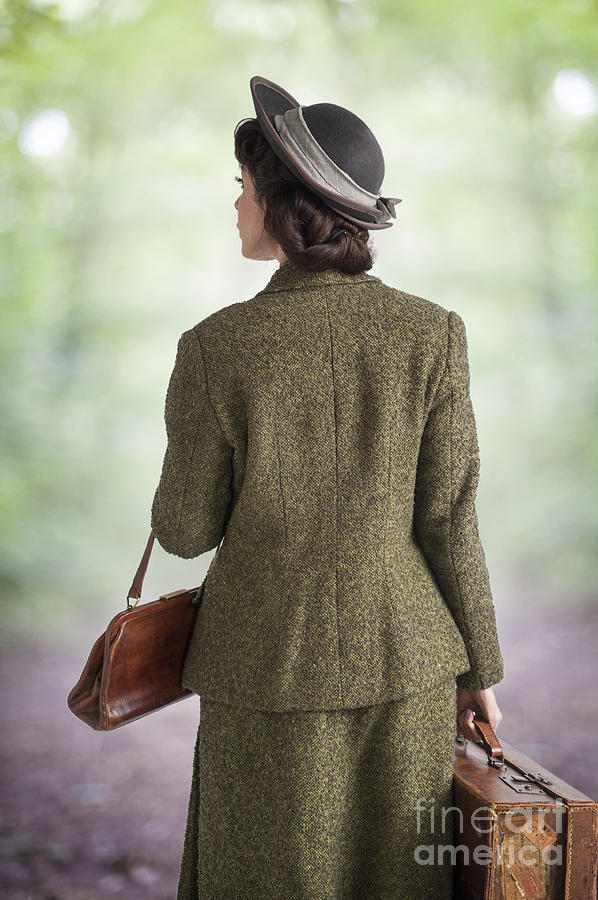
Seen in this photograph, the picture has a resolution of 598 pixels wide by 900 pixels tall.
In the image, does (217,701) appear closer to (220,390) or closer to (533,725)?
(220,390)

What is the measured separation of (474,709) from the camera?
1397mm

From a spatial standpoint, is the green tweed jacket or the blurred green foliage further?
the blurred green foliage

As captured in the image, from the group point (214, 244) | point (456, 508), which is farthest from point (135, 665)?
point (214, 244)

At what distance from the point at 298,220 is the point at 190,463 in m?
0.36

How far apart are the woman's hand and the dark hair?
0.68 metres

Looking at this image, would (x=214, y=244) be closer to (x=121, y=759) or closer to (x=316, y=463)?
(x=121, y=759)

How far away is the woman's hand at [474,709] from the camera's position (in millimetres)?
1362

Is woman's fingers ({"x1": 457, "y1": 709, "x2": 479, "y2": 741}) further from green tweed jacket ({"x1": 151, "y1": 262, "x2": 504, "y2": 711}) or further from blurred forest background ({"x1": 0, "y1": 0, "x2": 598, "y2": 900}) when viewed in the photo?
blurred forest background ({"x1": 0, "y1": 0, "x2": 598, "y2": 900})

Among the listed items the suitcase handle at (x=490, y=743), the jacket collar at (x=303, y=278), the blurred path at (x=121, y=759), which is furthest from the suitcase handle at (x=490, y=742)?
the blurred path at (x=121, y=759)

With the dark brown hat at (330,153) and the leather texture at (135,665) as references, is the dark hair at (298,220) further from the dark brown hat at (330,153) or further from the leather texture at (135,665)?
the leather texture at (135,665)

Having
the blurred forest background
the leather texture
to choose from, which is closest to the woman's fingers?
the leather texture

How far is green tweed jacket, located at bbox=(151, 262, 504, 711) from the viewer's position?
1161 mm

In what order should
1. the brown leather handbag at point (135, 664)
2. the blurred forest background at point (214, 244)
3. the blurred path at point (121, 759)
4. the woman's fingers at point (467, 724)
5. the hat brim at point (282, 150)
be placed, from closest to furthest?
the hat brim at point (282, 150) < the brown leather handbag at point (135, 664) < the woman's fingers at point (467, 724) < the blurred path at point (121, 759) < the blurred forest background at point (214, 244)

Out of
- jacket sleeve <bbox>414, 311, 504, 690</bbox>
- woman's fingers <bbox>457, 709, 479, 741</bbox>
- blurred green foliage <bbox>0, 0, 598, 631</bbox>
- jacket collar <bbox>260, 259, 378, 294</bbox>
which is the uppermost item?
blurred green foliage <bbox>0, 0, 598, 631</bbox>
